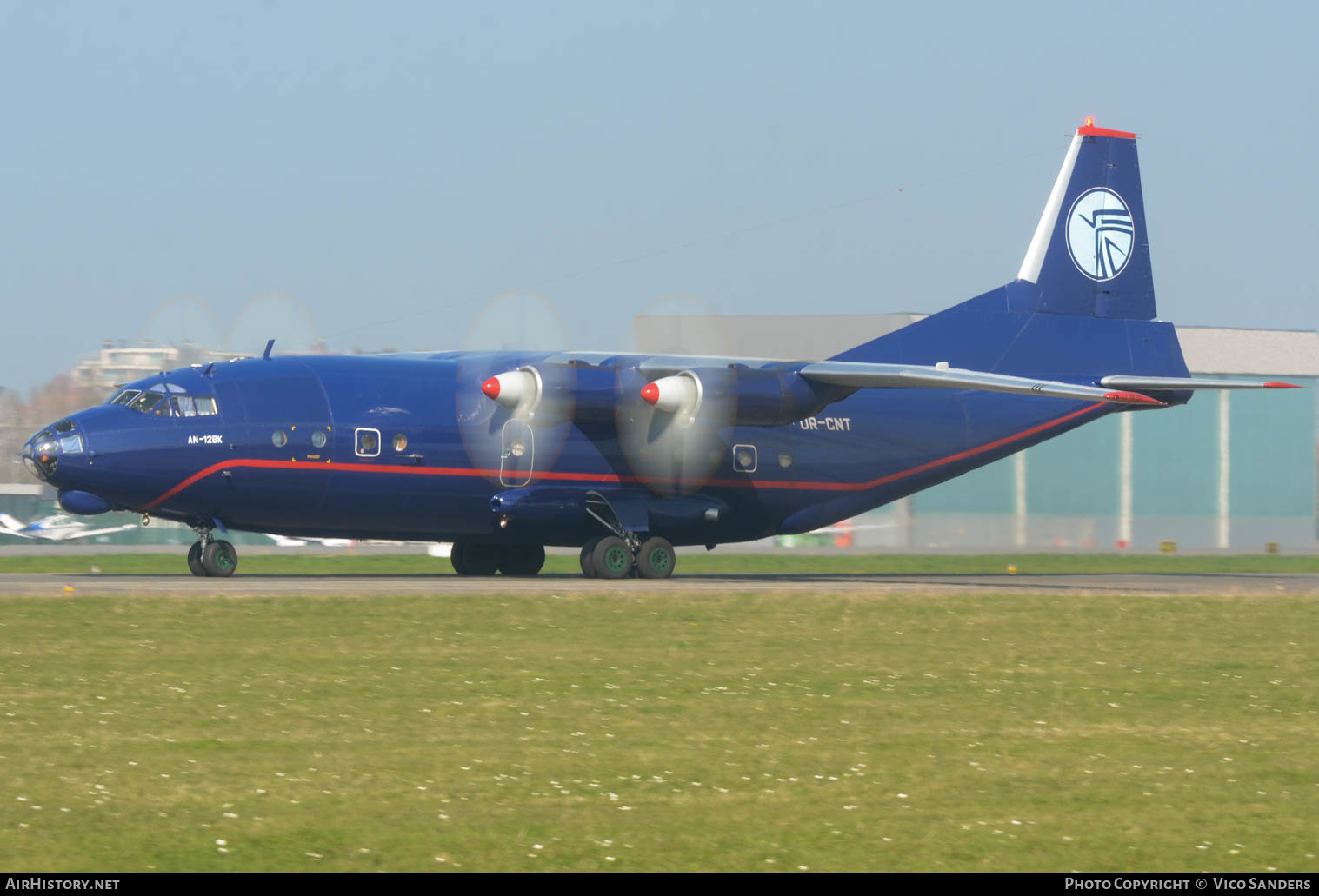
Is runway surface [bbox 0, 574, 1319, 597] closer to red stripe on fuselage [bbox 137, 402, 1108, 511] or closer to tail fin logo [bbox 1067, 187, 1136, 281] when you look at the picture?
red stripe on fuselage [bbox 137, 402, 1108, 511]

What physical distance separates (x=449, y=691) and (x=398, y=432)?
12.8m

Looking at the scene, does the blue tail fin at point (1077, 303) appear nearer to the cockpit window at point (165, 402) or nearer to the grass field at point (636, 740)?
the grass field at point (636, 740)

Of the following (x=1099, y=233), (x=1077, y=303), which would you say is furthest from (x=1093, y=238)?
(x=1077, y=303)

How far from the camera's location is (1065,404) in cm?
3256

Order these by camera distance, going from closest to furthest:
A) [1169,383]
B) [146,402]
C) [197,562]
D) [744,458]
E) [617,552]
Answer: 1. [146,402]
2. [197,562]
3. [617,552]
4. [744,458]
5. [1169,383]

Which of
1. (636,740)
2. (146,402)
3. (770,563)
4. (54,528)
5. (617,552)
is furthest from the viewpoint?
(54,528)

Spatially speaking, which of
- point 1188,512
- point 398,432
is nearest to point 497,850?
point 398,432

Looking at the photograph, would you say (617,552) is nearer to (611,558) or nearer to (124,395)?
(611,558)

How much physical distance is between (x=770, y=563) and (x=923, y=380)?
1372cm

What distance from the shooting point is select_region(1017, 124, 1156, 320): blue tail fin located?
3400cm

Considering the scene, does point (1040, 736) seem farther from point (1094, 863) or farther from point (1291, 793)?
point (1094, 863)

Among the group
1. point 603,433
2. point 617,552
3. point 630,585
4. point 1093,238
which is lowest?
point 630,585

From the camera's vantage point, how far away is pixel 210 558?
87.7ft

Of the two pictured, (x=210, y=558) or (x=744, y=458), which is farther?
(x=744, y=458)
